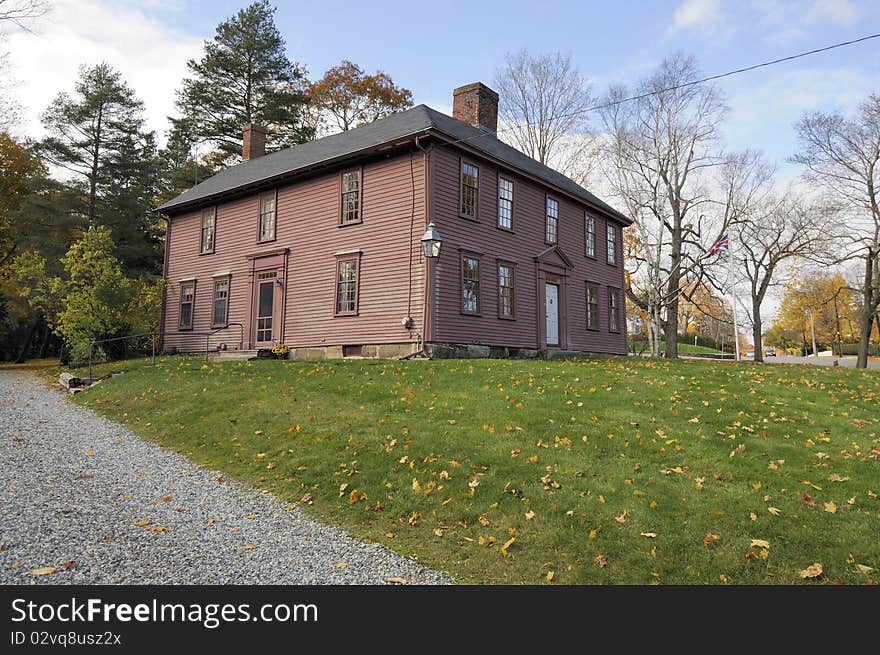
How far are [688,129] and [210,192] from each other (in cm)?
2180

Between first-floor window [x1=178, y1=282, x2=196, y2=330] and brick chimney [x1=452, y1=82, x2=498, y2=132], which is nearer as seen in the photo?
brick chimney [x1=452, y1=82, x2=498, y2=132]

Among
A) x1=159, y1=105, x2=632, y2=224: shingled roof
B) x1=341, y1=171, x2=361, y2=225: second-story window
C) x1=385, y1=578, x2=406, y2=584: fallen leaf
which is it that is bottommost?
x1=385, y1=578, x2=406, y2=584: fallen leaf

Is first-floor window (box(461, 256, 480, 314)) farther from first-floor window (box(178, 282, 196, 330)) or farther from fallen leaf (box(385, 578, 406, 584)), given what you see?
fallen leaf (box(385, 578, 406, 584))

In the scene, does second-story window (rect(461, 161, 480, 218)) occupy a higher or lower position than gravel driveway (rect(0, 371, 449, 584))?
higher

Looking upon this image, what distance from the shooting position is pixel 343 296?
17797mm

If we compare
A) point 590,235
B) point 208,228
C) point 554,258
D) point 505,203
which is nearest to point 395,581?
point 505,203

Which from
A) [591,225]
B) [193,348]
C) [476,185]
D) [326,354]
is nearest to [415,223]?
[476,185]

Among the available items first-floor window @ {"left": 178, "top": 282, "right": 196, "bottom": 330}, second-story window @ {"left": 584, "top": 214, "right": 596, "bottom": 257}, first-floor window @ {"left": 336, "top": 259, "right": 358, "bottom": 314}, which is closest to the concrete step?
first-floor window @ {"left": 336, "top": 259, "right": 358, "bottom": 314}

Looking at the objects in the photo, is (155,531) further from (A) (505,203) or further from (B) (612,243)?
(B) (612,243)

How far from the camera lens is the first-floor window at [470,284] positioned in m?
17.0

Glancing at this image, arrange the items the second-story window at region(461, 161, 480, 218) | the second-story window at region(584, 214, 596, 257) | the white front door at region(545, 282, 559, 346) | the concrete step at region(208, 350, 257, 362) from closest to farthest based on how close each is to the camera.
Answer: the second-story window at region(461, 161, 480, 218)
the concrete step at region(208, 350, 257, 362)
the white front door at region(545, 282, 559, 346)
the second-story window at region(584, 214, 596, 257)

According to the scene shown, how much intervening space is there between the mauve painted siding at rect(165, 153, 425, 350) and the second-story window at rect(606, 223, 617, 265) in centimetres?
1135

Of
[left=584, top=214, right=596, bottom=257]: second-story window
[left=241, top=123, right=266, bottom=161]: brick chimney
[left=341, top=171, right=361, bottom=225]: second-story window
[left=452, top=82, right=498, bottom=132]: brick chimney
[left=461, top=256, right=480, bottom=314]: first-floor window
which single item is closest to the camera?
[left=461, top=256, right=480, bottom=314]: first-floor window

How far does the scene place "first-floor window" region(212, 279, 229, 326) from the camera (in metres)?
21.6
